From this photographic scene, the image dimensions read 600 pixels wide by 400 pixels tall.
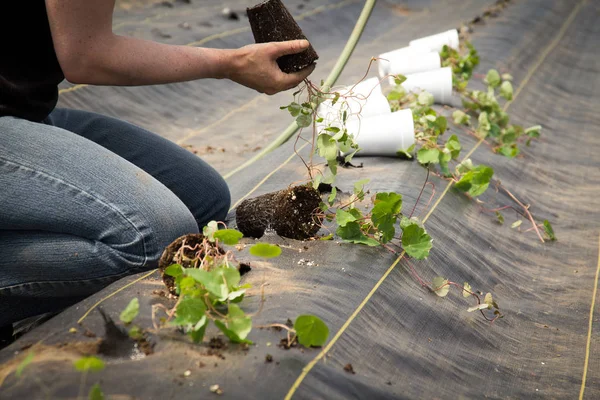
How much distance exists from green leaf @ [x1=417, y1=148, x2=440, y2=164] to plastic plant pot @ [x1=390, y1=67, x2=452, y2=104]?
0.73 m

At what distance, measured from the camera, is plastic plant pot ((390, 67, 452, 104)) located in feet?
9.59

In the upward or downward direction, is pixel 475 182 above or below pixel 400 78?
below

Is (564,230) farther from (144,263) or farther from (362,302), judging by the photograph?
(144,263)

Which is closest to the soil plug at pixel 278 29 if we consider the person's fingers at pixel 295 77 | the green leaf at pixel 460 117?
the person's fingers at pixel 295 77

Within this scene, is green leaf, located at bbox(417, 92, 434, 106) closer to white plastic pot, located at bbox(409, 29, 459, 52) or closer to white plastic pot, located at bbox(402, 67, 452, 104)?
white plastic pot, located at bbox(402, 67, 452, 104)

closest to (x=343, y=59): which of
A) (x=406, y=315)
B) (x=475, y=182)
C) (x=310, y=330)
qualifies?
(x=475, y=182)

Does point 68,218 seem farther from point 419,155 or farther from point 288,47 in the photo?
point 419,155

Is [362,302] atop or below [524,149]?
atop

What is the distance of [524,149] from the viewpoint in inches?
117

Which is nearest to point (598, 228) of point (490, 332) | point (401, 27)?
point (490, 332)

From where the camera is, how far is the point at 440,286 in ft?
5.57

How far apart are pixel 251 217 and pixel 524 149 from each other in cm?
160

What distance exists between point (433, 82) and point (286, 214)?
4.73 ft

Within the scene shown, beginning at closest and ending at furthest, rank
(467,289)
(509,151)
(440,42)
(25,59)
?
(25,59) < (467,289) < (509,151) < (440,42)
